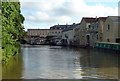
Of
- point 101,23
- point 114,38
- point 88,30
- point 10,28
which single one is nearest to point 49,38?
point 88,30

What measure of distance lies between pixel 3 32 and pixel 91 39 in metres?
47.6

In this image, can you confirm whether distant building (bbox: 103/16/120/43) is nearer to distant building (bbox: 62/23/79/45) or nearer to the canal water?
the canal water

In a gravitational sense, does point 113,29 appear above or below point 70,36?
above

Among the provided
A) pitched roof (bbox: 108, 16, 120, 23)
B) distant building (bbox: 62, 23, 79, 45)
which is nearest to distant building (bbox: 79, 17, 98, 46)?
distant building (bbox: 62, 23, 79, 45)

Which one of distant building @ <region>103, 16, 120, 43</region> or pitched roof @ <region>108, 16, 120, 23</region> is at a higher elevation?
pitched roof @ <region>108, 16, 120, 23</region>

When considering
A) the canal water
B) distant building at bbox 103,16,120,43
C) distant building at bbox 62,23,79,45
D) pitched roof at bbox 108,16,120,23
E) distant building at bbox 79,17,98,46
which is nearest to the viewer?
the canal water

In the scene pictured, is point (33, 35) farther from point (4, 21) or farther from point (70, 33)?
point (4, 21)

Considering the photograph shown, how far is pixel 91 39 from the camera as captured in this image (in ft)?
228

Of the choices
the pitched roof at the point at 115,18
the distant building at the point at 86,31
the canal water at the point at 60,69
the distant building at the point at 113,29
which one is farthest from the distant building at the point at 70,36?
the canal water at the point at 60,69

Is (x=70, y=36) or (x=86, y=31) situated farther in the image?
(x=70, y=36)

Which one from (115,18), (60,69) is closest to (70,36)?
(115,18)

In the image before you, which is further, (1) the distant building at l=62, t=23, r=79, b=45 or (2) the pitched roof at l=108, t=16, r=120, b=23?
(1) the distant building at l=62, t=23, r=79, b=45

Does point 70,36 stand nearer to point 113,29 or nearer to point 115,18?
point 115,18

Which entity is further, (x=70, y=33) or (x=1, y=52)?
(x=70, y=33)
